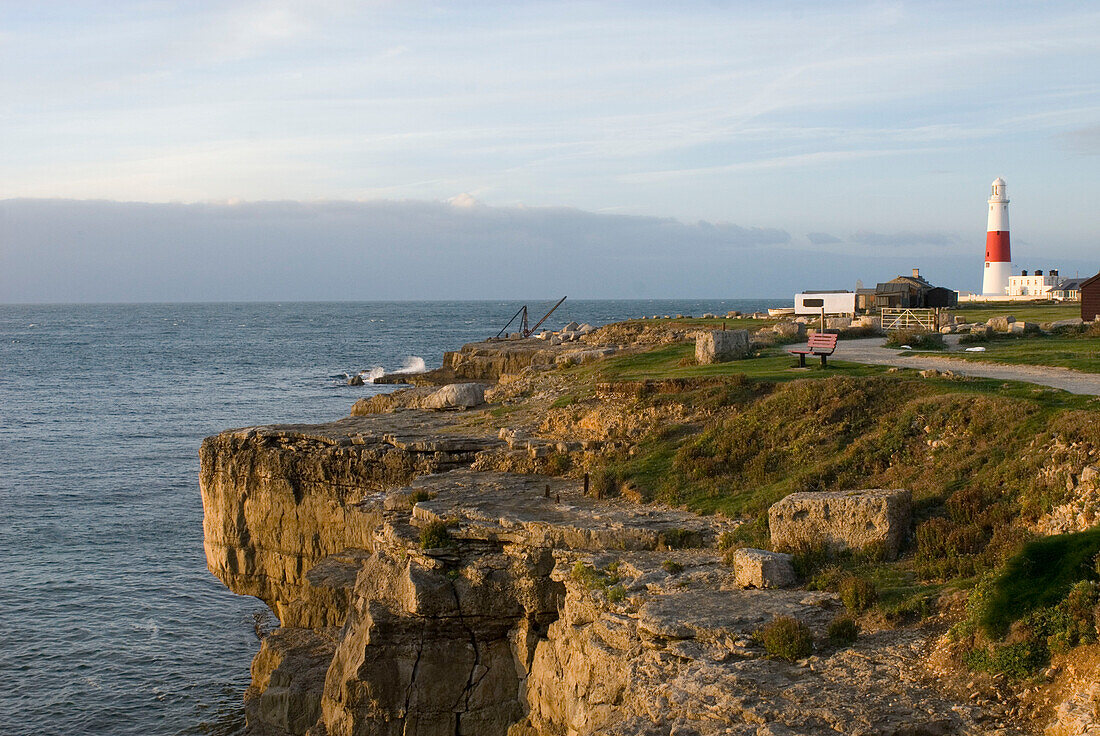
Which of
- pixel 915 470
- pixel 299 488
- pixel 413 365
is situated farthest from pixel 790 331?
pixel 413 365

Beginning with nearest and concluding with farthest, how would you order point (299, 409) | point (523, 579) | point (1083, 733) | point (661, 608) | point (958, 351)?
point (1083, 733) < point (661, 608) < point (523, 579) < point (958, 351) < point (299, 409)

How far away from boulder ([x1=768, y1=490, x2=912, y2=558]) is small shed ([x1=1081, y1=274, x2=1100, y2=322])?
25.6 m

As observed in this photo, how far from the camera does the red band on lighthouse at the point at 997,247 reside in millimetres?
82750

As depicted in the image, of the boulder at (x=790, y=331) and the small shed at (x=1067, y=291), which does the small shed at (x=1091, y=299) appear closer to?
the boulder at (x=790, y=331)

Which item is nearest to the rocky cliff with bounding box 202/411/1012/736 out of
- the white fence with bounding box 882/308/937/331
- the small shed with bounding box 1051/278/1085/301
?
the white fence with bounding box 882/308/937/331

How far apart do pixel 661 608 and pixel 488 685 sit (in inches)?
192

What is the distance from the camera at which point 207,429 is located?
50469 mm

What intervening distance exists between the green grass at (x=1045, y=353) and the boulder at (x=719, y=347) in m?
6.00

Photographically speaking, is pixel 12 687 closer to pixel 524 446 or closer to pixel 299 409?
pixel 524 446

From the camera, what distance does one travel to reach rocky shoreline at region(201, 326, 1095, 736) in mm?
10711

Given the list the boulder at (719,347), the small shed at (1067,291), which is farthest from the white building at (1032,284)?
the boulder at (719,347)

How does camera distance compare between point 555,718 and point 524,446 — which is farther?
point 524,446

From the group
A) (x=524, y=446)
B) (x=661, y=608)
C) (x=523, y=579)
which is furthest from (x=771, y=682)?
(x=524, y=446)

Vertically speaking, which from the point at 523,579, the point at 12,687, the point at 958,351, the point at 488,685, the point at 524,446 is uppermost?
the point at 958,351
